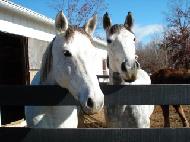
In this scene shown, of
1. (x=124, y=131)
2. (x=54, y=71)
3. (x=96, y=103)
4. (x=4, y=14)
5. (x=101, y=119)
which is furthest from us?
(x=101, y=119)

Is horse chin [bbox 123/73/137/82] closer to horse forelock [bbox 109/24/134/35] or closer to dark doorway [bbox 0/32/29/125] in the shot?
horse forelock [bbox 109/24/134/35]

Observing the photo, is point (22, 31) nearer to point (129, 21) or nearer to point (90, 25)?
point (129, 21)

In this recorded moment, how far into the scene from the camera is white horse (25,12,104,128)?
294 centimetres

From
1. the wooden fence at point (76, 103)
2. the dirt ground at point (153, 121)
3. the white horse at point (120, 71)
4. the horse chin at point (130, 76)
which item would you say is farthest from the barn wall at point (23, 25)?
the wooden fence at point (76, 103)

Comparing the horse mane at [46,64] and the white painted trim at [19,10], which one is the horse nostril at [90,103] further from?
the white painted trim at [19,10]

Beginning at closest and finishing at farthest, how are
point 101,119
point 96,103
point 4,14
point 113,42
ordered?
point 96,103
point 113,42
point 4,14
point 101,119

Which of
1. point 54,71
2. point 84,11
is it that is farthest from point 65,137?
point 84,11

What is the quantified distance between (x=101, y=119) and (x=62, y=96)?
24.7 feet

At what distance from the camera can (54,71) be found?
3564 millimetres

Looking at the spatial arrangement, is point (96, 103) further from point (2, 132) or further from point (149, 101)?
point (2, 132)

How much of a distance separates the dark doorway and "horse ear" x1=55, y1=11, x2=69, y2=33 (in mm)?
6868

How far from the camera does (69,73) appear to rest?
3262 millimetres

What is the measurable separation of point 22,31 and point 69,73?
6420mm

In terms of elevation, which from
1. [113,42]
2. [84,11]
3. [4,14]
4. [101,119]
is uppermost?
[84,11]
